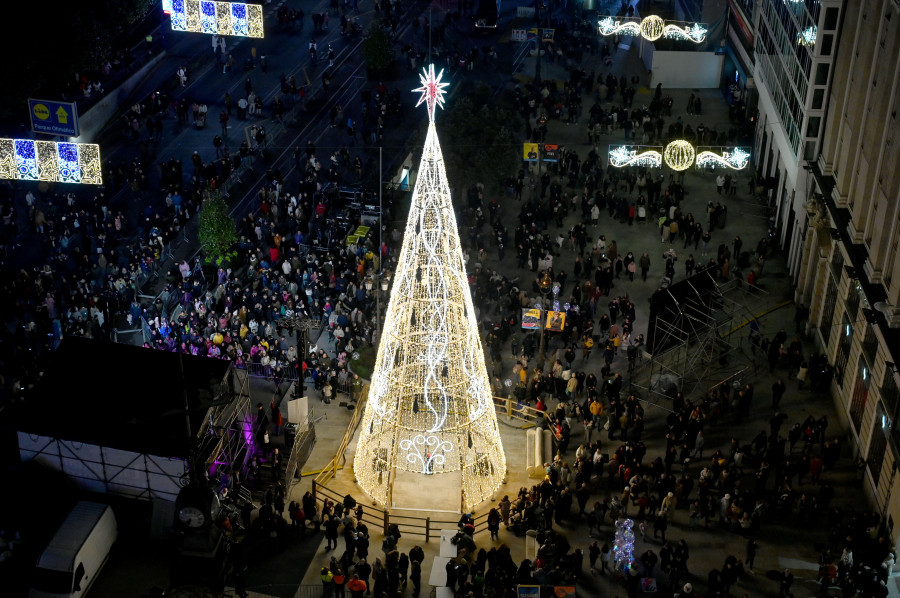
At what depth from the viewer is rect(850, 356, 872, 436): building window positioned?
154ft

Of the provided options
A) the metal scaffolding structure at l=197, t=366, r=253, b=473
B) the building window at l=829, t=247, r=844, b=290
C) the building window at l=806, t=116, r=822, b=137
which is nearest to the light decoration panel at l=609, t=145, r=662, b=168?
the building window at l=806, t=116, r=822, b=137

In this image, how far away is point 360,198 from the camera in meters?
63.7

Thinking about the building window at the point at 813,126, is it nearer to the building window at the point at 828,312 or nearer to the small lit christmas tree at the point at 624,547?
the building window at the point at 828,312

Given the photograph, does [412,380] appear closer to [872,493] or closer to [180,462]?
[180,462]

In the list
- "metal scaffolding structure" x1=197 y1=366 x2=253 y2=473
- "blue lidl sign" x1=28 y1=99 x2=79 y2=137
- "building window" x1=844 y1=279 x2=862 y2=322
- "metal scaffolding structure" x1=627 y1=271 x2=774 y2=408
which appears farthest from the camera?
"metal scaffolding structure" x1=627 y1=271 x2=774 y2=408

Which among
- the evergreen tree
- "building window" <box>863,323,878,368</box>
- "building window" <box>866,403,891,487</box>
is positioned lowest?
"building window" <box>866,403,891,487</box>

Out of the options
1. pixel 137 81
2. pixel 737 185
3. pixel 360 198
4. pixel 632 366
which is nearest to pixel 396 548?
pixel 632 366

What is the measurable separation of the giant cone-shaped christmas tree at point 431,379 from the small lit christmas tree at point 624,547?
5039 mm

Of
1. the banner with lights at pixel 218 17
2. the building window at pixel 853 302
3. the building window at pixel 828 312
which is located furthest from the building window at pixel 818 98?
the banner with lights at pixel 218 17

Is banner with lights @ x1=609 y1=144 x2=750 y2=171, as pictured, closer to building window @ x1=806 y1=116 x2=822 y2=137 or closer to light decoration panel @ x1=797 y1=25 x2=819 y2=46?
building window @ x1=806 y1=116 x2=822 y2=137

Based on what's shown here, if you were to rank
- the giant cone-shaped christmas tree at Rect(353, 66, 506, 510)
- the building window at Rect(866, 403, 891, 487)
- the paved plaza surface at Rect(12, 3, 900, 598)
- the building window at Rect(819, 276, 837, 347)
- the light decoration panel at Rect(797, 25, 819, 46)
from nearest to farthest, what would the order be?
the giant cone-shaped christmas tree at Rect(353, 66, 506, 510) < the paved plaza surface at Rect(12, 3, 900, 598) < the building window at Rect(866, 403, 891, 487) < the building window at Rect(819, 276, 837, 347) < the light decoration panel at Rect(797, 25, 819, 46)

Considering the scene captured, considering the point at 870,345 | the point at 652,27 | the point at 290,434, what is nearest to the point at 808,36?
the point at 652,27

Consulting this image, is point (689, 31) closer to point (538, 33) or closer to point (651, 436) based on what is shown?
point (538, 33)

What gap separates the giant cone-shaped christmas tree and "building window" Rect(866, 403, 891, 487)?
39.9ft
